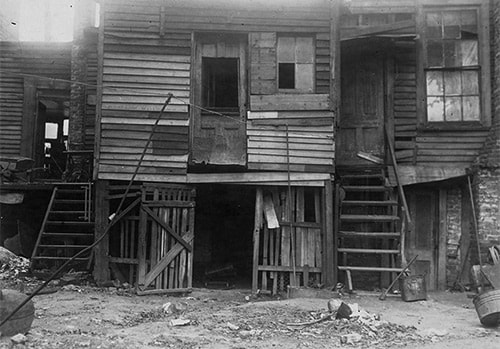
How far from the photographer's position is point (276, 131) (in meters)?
10.3

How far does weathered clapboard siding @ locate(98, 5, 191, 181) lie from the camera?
1016 cm

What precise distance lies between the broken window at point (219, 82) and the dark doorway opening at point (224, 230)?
7.56 feet

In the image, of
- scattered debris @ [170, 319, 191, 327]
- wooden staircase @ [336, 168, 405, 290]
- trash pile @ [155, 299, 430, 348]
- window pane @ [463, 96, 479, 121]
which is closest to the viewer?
trash pile @ [155, 299, 430, 348]

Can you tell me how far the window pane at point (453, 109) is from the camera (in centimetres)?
1129

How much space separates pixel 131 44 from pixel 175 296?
17.4ft

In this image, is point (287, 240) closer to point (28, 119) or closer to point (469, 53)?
point (469, 53)

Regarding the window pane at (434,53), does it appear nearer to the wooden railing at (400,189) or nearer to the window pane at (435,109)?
the window pane at (435,109)

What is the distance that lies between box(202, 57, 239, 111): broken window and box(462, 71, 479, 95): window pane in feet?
17.3

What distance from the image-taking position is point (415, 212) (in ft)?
38.7

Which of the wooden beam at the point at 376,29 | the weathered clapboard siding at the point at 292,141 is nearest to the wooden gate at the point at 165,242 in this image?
the weathered clapboard siding at the point at 292,141

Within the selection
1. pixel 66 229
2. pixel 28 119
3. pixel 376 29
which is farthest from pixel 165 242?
pixel 28 119

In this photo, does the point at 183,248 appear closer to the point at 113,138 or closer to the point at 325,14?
the point at 113,138

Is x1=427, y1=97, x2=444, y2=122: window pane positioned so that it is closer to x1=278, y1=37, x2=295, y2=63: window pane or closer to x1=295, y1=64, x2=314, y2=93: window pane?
x1=295, y1=64, x2=314, y2=93: window pane

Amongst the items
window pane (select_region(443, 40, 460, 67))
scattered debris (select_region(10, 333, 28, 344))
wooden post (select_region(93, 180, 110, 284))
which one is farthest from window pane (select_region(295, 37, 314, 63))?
scattered debris (select_region(10, 333, 28, 344))
